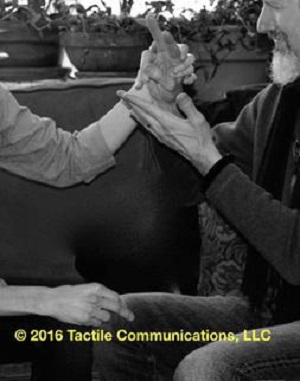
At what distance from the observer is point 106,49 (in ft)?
7.84

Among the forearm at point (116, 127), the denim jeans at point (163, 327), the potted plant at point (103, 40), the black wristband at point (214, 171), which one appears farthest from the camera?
the potted plant at point (103, 40)

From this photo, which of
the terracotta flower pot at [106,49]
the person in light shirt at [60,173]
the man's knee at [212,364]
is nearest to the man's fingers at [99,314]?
the person in light shirt at [60,173]

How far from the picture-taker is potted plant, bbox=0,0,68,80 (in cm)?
240

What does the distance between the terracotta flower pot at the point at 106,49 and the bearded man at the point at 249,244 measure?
0.86 metres

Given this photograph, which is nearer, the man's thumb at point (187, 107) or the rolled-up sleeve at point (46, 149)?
the man's thumb at point (187, 107)

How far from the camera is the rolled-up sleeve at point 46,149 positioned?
153cm

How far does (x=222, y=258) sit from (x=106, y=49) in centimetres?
97

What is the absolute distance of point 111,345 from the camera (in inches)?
58.4

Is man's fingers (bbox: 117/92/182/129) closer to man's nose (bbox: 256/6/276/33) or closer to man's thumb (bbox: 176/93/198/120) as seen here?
man's thumb (bbox: 176/93/198/120)

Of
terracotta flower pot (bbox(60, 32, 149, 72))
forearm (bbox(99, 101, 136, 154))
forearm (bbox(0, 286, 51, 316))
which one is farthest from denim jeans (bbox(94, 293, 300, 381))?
terracotta flower pot (bbox(60, 32, 149, 72))

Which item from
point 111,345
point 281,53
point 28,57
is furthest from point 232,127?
point 28,57

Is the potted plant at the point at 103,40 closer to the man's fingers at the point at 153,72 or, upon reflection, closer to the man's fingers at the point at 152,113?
the man's fingers at the point at 153,72

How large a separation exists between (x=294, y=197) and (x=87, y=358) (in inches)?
18.8

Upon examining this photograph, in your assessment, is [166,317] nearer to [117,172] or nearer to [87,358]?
[87,358]
